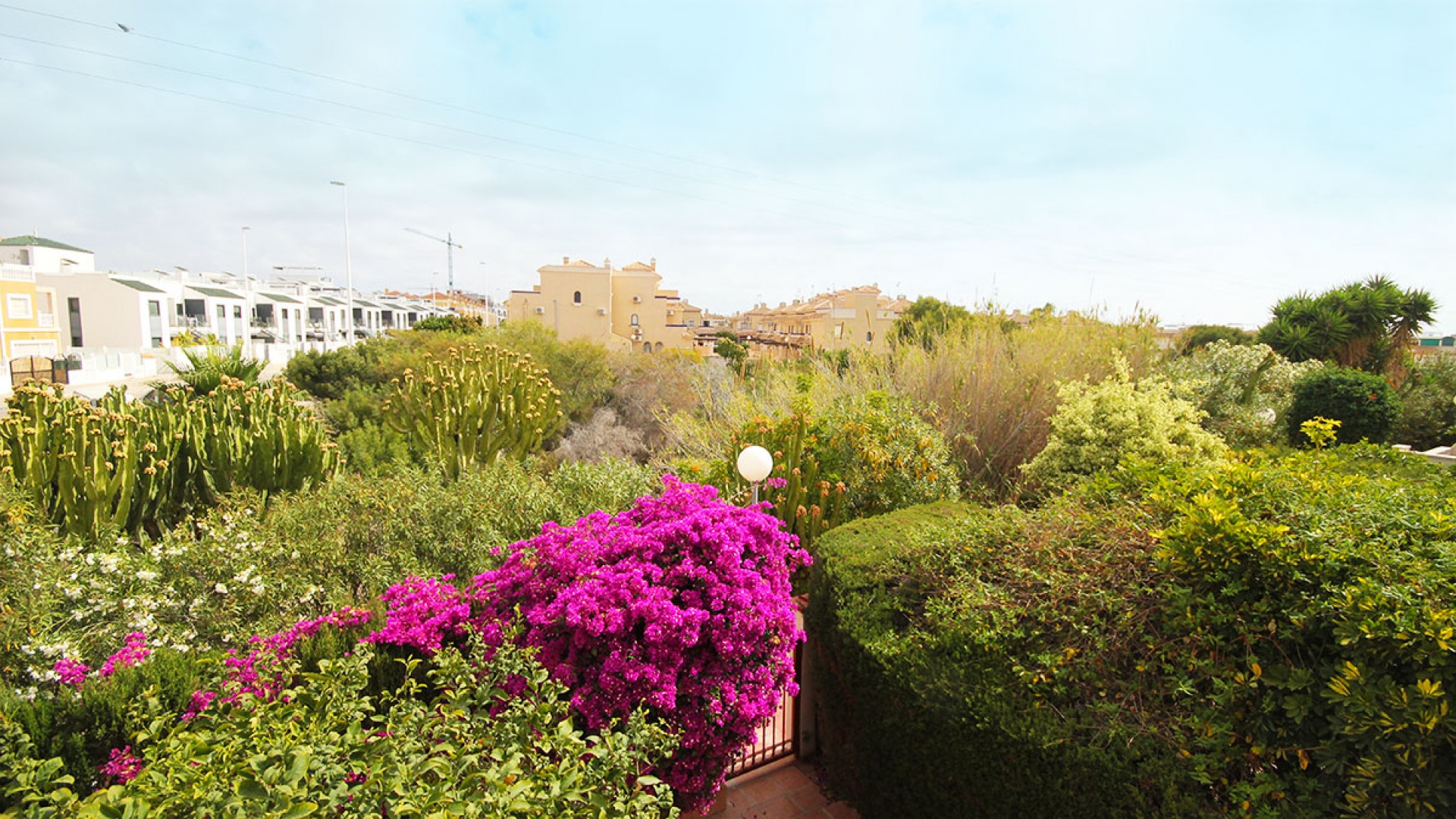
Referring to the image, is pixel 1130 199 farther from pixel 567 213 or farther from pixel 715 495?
pixel 567 213

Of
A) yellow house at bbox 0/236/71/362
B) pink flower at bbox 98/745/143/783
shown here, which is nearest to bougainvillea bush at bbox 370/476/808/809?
pink flower at bbox 98/745/143/783

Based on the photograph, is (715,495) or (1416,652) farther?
(715,495)

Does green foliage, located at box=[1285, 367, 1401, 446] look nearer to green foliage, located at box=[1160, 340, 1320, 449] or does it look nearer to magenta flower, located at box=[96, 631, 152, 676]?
green foliage, located at box=[1160, 340, 1320, 449]

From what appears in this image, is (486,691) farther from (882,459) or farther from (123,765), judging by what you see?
(882,459)

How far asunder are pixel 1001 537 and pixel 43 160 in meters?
26.0

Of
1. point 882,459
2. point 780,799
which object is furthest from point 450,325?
point 780,799

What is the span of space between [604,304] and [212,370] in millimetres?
34273

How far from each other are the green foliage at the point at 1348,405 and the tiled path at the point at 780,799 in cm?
1028

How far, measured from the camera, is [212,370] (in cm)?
1039

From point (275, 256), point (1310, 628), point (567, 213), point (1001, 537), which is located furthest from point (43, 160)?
point (275, 256)

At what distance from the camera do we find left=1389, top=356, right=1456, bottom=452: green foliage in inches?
482

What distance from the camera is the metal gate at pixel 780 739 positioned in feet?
14.0

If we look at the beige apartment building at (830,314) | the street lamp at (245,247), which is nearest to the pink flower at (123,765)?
the beige apartment building at (830,314)

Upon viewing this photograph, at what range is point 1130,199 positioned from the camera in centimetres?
1031
